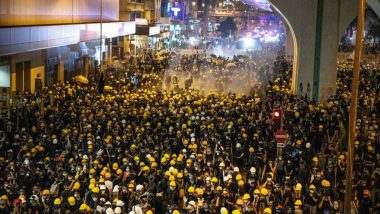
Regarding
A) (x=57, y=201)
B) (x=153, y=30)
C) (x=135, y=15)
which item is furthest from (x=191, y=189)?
(x=135, y=15)

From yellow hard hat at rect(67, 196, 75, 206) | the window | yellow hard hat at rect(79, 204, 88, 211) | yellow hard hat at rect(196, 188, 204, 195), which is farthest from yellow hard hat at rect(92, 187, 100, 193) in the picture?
the window

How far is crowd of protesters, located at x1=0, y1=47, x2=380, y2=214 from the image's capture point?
15141 mm

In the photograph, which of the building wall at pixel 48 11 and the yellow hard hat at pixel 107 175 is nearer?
the yellow hard hat at pixel 107 175

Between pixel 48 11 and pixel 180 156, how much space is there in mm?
24505

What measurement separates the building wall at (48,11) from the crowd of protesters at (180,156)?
7.46 metres

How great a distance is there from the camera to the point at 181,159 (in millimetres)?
17719

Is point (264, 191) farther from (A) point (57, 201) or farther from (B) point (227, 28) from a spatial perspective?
(B) point (227, 28)

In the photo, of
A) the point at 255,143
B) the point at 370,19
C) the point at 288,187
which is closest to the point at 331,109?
the point at 255,143

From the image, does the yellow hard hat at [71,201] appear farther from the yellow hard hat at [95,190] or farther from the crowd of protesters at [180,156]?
the yellow hard hat at [95,190]

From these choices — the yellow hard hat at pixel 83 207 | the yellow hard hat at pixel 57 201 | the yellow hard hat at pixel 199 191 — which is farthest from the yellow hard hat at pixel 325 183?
the yellow hard hat at pixel 57 201

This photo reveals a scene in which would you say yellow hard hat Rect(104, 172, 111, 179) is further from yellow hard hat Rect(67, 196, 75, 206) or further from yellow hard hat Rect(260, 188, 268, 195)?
yellow hard hat Rect(260, 188, 268, 195)

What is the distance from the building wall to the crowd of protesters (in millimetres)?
7461

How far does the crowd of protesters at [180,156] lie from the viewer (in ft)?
49.7

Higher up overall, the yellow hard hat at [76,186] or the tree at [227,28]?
the tree at [227,28]
